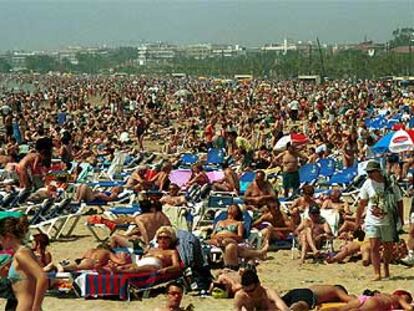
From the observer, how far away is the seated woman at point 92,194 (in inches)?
434

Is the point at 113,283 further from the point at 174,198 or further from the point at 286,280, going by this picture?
the point at 174,198

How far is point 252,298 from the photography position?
5.72 metres

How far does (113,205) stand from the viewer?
1172 cm

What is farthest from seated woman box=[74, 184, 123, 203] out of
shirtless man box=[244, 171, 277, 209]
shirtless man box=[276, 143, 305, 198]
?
shirtless man box=[276, 143, 305, 198]

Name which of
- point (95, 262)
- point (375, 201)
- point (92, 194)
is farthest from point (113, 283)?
point (92, 194)

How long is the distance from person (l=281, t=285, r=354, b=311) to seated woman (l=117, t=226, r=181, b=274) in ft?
4.24

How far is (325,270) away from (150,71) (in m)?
137

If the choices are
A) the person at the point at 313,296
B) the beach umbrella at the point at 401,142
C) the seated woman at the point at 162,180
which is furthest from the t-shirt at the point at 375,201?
the seated woman at the point at 162,180

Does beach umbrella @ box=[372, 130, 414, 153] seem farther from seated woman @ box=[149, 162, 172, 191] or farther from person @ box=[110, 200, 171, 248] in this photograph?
person @ box=[110, 200, 171, 248]

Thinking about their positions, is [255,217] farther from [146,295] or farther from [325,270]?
[146,295]

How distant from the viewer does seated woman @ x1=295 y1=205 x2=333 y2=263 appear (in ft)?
27.7

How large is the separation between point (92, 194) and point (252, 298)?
597cm

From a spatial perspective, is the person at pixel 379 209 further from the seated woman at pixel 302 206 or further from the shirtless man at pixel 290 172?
the shirtless man at pixel 290 172

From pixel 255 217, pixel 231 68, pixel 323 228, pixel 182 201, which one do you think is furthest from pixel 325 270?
A: pixel 231 68
